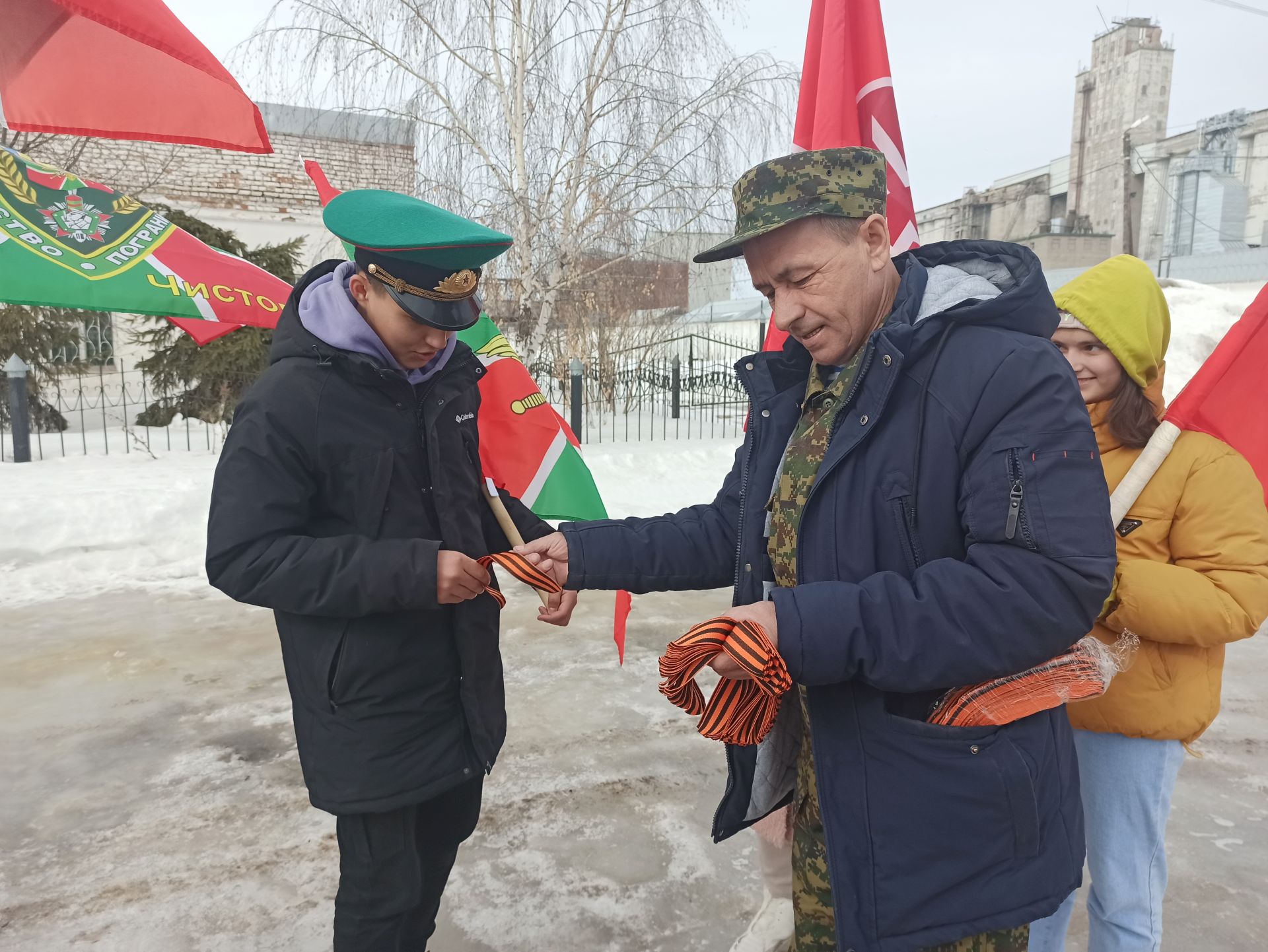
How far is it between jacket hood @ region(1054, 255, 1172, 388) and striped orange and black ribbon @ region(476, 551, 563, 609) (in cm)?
140

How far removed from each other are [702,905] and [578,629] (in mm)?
2641

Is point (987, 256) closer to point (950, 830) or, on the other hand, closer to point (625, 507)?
point (950, 830)

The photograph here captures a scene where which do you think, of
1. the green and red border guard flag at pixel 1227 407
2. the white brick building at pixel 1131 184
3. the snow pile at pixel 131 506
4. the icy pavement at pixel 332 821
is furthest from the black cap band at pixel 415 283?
the white brick building at pixel 1131 184

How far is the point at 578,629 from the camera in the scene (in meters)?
5.25

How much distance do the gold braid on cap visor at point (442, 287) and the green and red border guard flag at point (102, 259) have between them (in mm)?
1187

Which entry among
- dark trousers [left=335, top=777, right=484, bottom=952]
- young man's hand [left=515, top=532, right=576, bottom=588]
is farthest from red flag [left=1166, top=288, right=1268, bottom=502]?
dark trousers [left=335, top=777, right=484, bottom=952]

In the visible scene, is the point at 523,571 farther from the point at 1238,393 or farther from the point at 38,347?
the point at 38,347

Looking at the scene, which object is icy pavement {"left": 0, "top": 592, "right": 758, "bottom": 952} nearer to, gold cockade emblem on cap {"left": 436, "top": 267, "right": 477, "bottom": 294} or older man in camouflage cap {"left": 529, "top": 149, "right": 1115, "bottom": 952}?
older man in camouflage cap {"left": 529, "top": 149, "right": 1115, "bottom": 952}

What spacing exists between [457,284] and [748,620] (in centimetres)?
104

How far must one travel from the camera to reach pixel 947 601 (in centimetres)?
123

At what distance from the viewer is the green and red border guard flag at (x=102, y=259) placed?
95.5 inches

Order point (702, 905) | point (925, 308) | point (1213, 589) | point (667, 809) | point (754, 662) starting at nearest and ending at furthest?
1. point (754, 662)
2. point (925, 308)
3. point (1213, 589)
4. point (702, 905)
5. point (667, 809)

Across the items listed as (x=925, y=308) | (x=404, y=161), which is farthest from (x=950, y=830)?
(x=404, y=161)

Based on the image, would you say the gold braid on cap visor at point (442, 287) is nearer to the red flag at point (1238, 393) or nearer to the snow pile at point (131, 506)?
the red flag at point (1238, 393)
